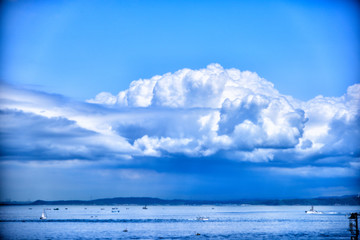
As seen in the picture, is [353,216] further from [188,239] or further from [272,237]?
[188,239]

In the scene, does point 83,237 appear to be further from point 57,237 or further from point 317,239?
point 317,239

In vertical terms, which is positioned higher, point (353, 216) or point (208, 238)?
point (353, 216)

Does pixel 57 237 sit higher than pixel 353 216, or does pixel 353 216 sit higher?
pixel 353 216

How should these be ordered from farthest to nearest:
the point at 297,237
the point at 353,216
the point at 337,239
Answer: the point at 297,237 < the point at 337,239 < the point at 353,216

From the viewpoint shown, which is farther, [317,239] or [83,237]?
[83,237]

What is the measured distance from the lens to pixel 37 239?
395 feet

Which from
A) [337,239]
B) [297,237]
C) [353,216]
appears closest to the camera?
[353,216]

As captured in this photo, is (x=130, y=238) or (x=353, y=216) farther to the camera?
(x=130, y=238)

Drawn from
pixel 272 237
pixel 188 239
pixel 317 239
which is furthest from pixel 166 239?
pixel 317 239

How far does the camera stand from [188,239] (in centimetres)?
11912

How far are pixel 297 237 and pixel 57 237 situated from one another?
67404 millimetres

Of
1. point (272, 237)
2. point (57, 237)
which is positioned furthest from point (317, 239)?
point (57, 237)

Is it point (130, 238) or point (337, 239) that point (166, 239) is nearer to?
point (130, 238)

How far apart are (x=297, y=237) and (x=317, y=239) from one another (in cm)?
760
